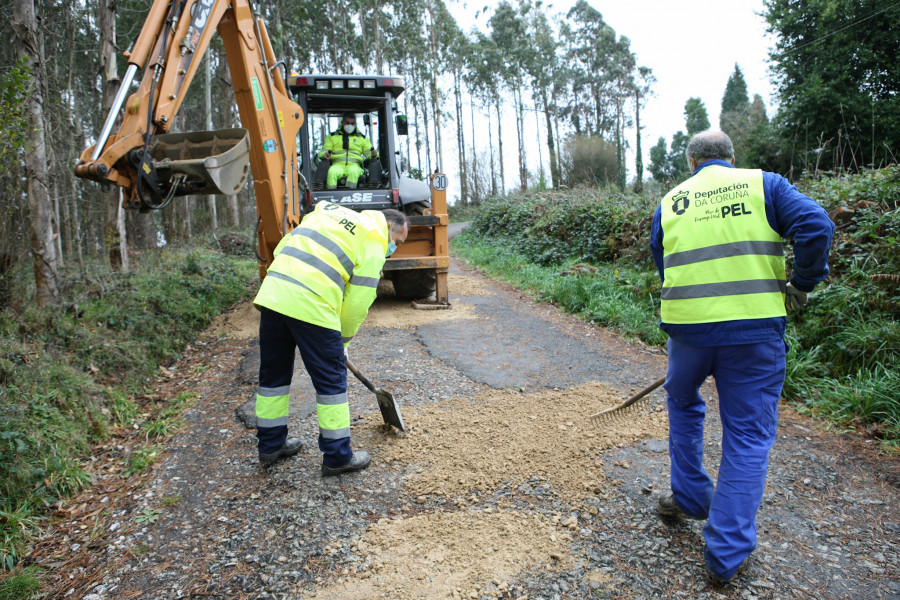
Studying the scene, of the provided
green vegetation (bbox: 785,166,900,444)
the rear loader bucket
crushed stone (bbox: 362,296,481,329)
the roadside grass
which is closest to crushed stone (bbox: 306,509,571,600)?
the roadside grass

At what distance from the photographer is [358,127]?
759 centimetres

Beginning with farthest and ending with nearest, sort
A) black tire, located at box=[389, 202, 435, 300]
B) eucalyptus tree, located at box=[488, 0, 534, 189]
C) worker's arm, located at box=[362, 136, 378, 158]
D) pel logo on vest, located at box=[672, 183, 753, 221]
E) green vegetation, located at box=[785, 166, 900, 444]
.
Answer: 1. eucalyptus tree, located at box=[488, 0, 534, 189]
2. black tire, located at box=[389, 202, 435, 300]
3. worker's arm, located at box=[362, 136, 378, 158]
4. green vegetation, located at box=[785, 166, 900, 444]
5. pel logo on vest, located at box=[672, 183, 753, 221]

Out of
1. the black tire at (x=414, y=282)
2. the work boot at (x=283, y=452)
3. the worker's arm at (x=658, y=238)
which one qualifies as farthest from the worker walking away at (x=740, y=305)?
the black tire at (x=414, y=282)

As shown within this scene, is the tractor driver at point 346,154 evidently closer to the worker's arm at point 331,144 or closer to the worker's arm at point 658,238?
the worker's arm at point 331,144

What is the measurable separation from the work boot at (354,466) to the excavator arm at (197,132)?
2016mm

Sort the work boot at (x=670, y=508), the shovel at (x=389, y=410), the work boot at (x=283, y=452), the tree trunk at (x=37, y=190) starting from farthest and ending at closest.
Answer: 1. the tree trunk at (x=37, y=190)
2. the shovel at (x=389, y=410)
3. the work boot at (x=283, y=452)
4. the work boot at (x=670, y=508)

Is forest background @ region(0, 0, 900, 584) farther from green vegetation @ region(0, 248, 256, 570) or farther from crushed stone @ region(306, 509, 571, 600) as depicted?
crushed stone @ region(306, 509, 571, 600)

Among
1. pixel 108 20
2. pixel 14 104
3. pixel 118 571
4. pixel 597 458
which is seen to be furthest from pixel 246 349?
pixel 108 20

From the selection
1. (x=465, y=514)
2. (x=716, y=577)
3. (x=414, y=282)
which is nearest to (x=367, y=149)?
(x=414, y=282)

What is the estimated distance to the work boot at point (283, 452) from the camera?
347 centimetres

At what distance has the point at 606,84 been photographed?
126 feet

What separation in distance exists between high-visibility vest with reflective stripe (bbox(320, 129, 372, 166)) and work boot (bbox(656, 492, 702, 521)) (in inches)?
231

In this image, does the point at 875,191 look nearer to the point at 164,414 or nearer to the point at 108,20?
the point at 164,414

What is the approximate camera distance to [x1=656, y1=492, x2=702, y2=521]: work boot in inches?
108
